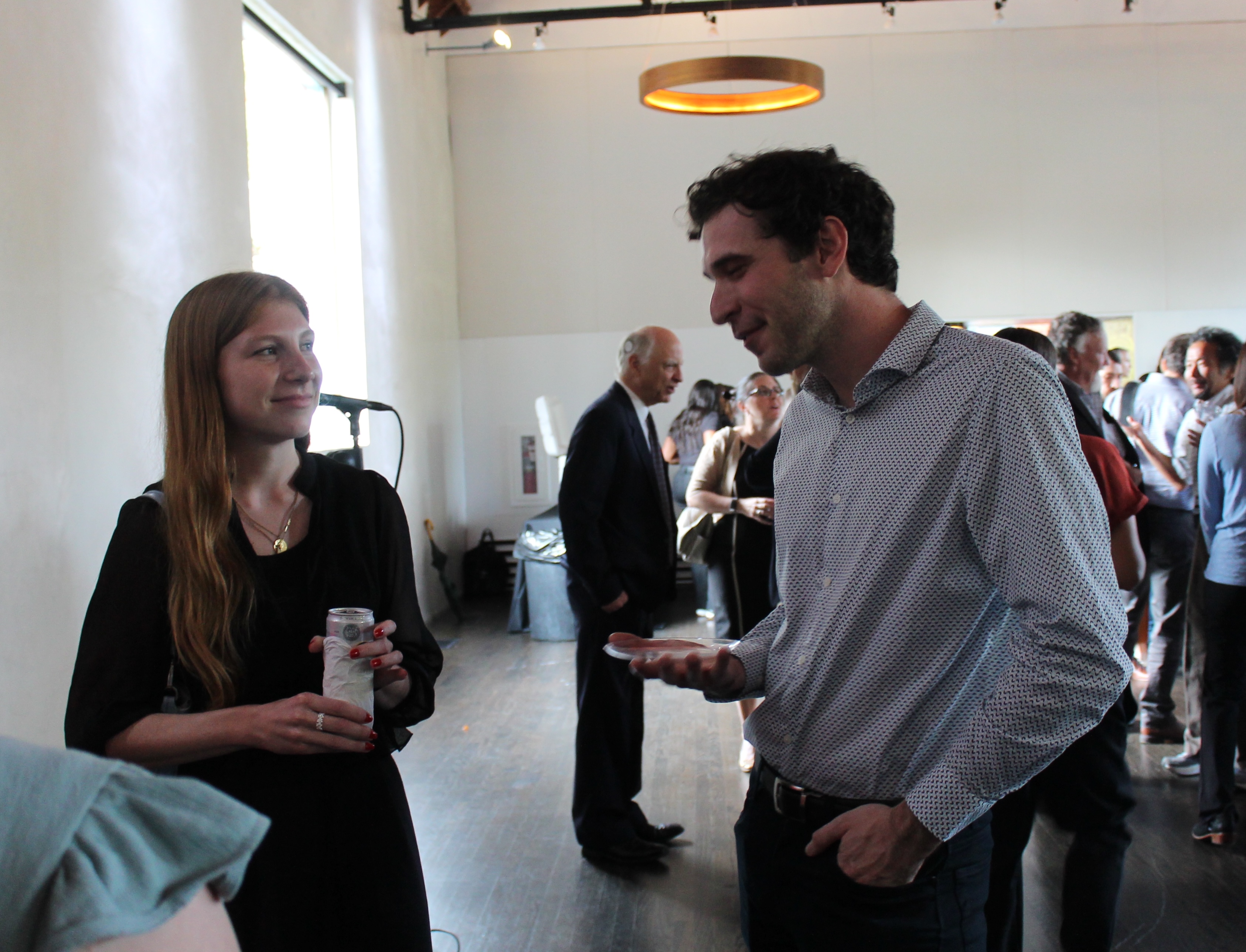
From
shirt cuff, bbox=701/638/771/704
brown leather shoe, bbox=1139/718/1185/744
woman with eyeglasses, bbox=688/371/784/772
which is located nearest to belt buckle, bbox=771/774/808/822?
shirt cuff, bbox=701/638/771/704

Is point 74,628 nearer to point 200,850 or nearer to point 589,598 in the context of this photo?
point 589,598

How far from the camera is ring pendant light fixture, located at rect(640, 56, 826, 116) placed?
18.2 feet

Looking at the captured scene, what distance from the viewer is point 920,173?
918 centimetres

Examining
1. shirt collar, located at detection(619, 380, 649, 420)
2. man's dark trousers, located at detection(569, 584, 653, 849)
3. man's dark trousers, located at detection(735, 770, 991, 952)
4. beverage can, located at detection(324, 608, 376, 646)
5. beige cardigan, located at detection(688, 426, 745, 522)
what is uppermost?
shirt collar, located at detection(619, 380, 649, 420)

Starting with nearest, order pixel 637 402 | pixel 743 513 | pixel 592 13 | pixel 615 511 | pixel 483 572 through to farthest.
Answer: pixel 615 511 → pixel 637 402 → pixel 743 513 → pixel 592 13 → pixel 483 572

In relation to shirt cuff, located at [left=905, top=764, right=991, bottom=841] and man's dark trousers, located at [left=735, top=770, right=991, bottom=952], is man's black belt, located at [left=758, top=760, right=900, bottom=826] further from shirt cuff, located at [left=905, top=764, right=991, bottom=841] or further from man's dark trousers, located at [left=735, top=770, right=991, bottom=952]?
shirt cuff, located at [left=905, top=764, right=991, bottom=841]

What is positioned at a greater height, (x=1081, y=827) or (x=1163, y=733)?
(x=1081, y=827)

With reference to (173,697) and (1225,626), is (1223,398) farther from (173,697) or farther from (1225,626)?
(173,697)

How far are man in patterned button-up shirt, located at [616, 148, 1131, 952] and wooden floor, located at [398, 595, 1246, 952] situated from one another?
1629 mm

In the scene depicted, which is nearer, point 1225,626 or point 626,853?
point 1225,626

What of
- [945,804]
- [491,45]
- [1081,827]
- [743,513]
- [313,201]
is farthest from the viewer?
[491,45]

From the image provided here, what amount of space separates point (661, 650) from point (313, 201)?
216 inches

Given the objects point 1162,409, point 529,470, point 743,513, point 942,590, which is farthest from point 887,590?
point 529,470

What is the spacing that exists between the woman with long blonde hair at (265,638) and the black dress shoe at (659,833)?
2.02 metres
